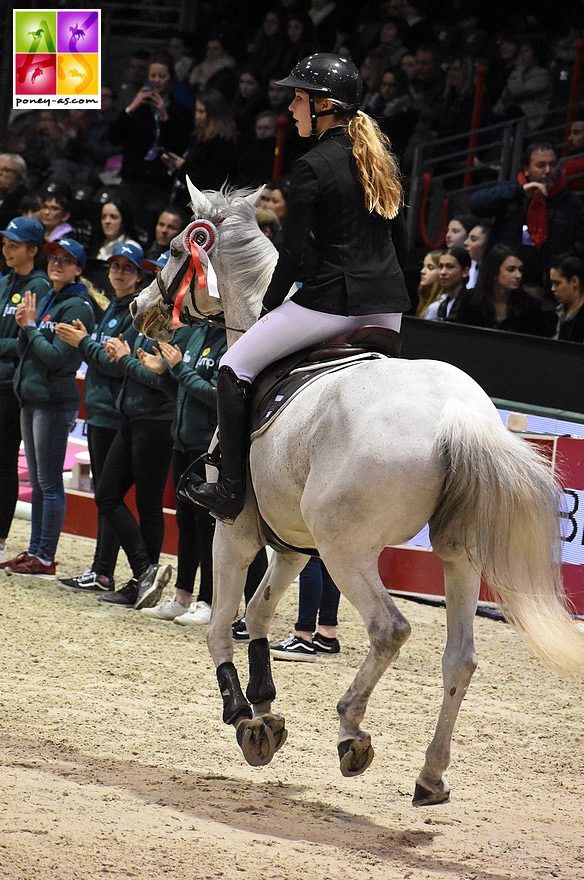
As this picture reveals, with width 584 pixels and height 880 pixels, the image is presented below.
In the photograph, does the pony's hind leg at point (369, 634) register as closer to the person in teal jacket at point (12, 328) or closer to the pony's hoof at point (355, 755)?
the pony's hoof at point (355, 755)

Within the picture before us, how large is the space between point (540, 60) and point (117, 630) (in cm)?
853

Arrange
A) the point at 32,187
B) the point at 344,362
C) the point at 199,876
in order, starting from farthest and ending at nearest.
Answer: the point at 32,187, the point at 344,362, the point at 199,876

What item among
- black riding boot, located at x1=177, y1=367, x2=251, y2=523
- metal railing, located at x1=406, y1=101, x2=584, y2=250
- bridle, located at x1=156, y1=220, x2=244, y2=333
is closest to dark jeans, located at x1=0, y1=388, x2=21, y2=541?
bridle, located at x1=156, y1=220, x2=244, y2=333

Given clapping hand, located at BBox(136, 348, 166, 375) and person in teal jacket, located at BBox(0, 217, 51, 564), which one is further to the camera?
person in teal jacket, located at BBox(0, 217, 51, 564)

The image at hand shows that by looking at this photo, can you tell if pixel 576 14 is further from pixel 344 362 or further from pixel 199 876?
pixel 199 876

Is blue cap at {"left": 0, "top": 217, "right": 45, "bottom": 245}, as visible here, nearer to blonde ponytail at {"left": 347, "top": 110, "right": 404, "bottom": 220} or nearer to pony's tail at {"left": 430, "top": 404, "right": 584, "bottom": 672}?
blonde ponytail at {"left": 347, "top": 110, "right": 404, "bottom": 220}

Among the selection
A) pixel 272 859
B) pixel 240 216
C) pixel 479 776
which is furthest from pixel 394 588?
pixel 272 859

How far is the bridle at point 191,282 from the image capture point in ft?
19.3

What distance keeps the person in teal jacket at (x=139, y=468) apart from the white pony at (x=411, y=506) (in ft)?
10.7

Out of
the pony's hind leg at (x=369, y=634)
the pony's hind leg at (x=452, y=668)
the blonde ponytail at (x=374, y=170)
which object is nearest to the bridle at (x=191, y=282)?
the blonde ponytail at (x=374, y=170)

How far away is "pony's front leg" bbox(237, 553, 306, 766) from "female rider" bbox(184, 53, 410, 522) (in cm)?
53

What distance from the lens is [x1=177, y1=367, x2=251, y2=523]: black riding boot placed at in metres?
A: 5.42

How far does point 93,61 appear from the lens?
10.3 m

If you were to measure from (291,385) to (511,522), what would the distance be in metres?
1.08
